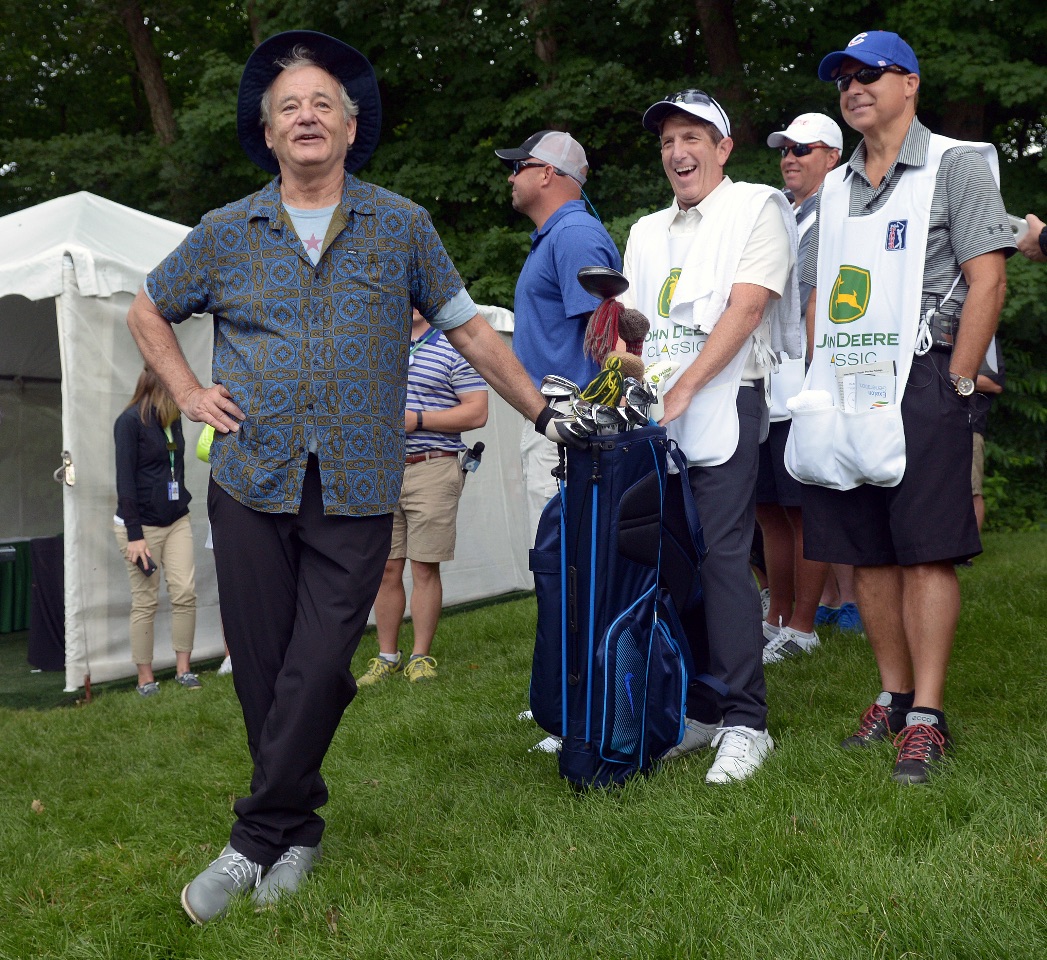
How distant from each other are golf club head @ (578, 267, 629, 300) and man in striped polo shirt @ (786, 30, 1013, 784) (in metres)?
0.68

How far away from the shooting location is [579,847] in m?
2.87

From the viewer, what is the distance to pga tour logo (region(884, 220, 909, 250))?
3.38 metres

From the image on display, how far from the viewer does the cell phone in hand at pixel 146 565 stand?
659cm

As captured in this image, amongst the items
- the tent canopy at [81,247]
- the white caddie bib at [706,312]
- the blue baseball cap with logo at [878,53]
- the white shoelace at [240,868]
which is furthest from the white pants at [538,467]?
the tent canopy at [81,247]

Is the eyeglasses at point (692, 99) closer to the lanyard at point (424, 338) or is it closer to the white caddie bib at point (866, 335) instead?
the white caddie bib at point (866, 335)

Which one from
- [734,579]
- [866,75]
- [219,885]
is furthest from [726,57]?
[219,885]

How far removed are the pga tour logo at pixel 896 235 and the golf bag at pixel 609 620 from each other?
0.90 m

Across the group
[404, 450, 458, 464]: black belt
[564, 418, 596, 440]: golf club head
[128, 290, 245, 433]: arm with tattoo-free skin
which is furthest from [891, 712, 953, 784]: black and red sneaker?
[404, 450, 458, 464]: black belt

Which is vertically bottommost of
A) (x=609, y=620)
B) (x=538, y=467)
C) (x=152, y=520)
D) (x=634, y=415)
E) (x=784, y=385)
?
(x=152, y=520)

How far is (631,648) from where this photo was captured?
3.26 m

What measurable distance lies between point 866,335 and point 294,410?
1.71 metres

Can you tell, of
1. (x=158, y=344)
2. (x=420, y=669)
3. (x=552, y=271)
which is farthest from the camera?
(x=420, y=669)

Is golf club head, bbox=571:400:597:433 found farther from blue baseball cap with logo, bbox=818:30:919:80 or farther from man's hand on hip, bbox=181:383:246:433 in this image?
blue baseball cap with logo, bbox=818:30:919:80

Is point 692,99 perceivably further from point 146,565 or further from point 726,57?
point 726,57
